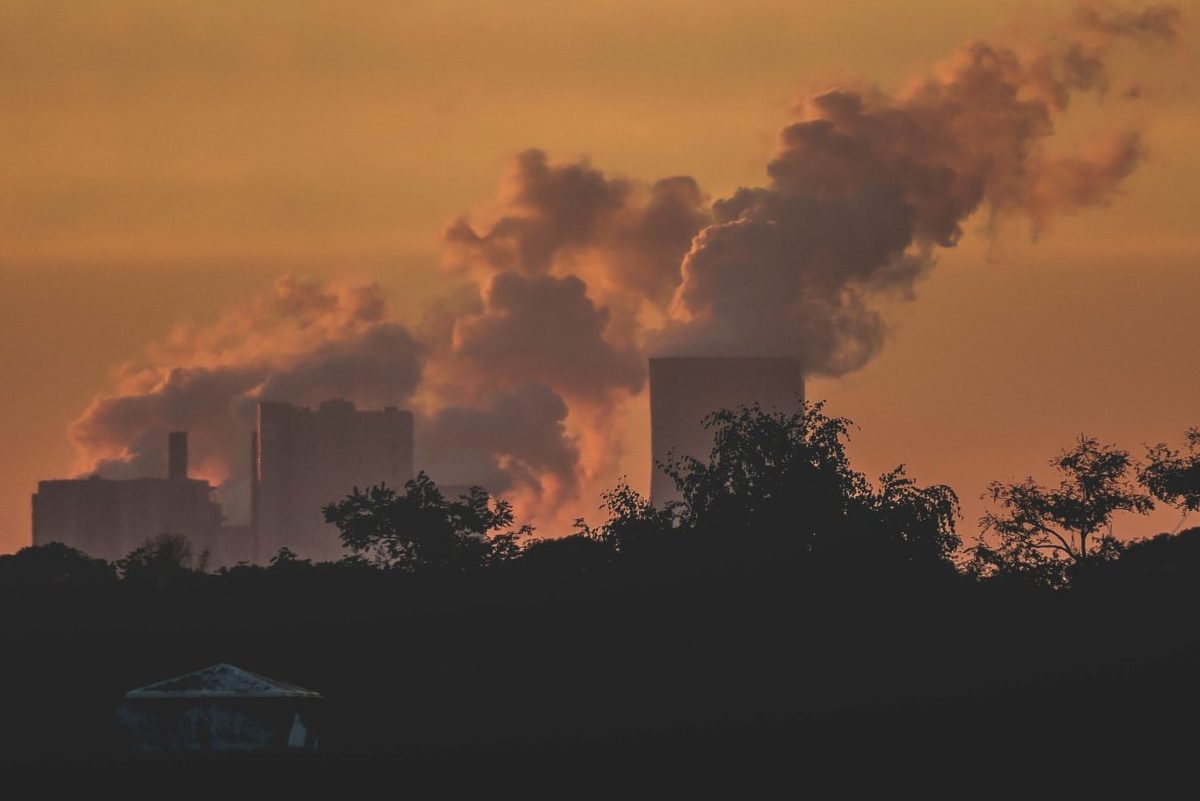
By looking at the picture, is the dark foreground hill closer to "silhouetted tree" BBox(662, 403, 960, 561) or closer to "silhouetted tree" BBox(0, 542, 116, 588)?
"silhouetted tree" BBox(662, 403, 960, 561)

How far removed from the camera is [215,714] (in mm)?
67688

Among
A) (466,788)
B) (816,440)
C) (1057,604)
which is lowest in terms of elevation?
(466,788)

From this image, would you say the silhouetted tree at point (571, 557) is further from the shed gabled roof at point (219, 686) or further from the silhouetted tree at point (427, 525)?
the shed gabled roof at point (219, 686)

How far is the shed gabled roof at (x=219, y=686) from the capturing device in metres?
67.9

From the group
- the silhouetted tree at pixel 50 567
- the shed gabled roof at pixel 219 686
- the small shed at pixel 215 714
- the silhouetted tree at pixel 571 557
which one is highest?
the silhouetted tree at pixel 50 567

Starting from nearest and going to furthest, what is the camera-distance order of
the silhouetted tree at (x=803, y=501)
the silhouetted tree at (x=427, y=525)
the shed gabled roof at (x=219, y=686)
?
the shed gabled roof at (x=219, y=686) → the silhouetted tree at (x=803, y=501) → the silhouetted tree at (x=427, y=525)

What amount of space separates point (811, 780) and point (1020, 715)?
9.76m

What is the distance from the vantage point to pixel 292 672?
80.6 meters

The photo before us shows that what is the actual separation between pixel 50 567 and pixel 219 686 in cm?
6972

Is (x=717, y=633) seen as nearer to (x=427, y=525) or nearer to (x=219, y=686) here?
(x=219, y=686)

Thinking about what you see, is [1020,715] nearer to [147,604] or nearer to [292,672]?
[292,672]

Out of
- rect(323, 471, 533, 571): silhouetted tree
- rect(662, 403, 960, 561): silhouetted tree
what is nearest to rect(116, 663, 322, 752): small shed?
rect(662, 403, 960, 561): silhouetted tree

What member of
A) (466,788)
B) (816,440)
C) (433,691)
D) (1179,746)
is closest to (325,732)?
(433,691)

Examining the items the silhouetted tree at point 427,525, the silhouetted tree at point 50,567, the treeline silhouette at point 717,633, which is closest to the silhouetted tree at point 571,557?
the treeline silhouette at point 717,633
